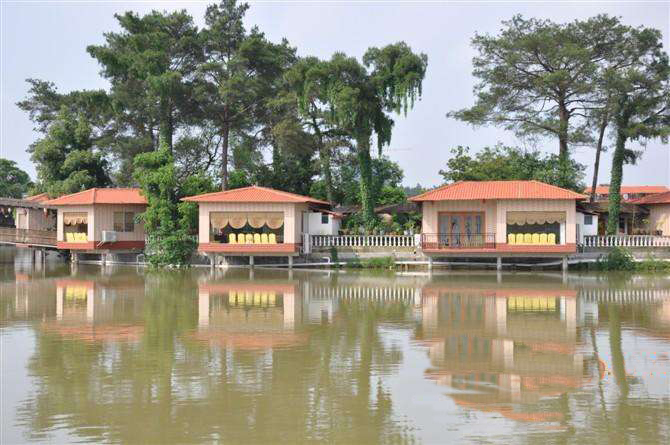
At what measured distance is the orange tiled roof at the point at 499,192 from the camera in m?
31.0

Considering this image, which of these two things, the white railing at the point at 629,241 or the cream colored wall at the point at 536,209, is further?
the white railing at the point at 629,241

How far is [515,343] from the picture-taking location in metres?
13.3

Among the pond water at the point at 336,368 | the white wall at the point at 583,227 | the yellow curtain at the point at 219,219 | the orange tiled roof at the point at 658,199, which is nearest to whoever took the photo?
the pond water at the point at 336,368

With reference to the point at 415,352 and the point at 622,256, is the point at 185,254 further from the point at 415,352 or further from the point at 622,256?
the point at 415,352

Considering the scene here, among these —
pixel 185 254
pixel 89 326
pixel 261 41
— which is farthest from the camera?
pixel 261 41

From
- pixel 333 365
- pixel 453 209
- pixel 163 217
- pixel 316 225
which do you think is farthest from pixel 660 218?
pixel 333 365

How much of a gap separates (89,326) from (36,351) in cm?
292

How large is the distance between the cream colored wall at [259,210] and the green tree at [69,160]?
11275mm

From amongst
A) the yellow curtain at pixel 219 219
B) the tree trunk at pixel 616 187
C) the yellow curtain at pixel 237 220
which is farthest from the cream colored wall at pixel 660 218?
the yellow curtain at pixel 219 219

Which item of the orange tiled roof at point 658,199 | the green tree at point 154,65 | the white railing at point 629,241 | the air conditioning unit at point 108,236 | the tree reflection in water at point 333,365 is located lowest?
the tree reflection in water at point 333,365

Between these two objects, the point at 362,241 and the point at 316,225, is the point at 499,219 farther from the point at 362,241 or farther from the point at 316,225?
the point at 316,225

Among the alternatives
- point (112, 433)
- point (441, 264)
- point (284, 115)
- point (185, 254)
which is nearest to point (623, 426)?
point (112, 433)

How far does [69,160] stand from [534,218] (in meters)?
26.4

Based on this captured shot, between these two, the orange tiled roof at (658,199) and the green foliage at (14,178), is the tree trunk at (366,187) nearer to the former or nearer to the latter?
the orange tiled roof at (658,199)
